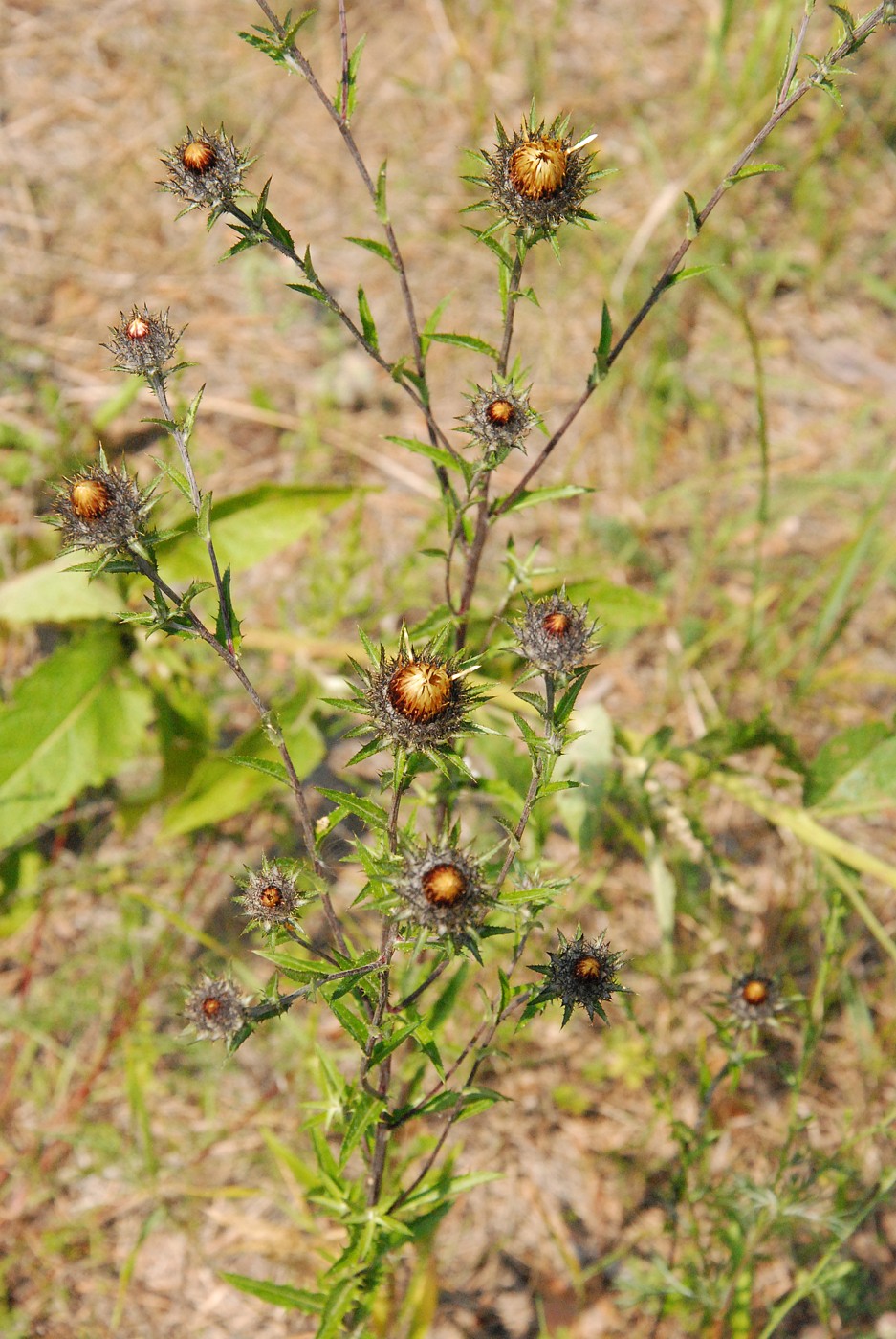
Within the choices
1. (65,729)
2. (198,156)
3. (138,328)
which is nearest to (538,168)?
(198,156)

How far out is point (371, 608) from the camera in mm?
3916

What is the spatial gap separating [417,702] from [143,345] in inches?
32.7

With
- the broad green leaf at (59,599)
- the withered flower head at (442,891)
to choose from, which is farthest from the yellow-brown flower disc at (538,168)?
the broad green leaf at (59,599)

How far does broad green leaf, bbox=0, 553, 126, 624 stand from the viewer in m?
3.25

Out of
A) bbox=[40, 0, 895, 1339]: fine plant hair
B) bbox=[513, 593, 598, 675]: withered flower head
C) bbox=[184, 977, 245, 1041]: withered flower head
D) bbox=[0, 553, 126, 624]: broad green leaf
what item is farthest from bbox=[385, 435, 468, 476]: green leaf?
bbox=[0, 553, 126, 624]: broad green leaf

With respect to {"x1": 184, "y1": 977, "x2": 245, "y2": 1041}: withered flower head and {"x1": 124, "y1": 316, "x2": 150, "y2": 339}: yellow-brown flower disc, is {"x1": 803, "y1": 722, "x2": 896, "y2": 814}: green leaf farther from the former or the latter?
{"x1": 124, "y1": 316, "x2": 150, "y2": 339}: yellow-brown flower disc

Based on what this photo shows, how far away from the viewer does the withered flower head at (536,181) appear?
1.84 m

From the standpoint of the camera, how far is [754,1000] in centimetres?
231

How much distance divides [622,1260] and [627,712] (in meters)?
1.80

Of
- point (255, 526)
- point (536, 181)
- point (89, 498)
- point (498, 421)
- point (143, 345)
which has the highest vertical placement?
point (255, 526)

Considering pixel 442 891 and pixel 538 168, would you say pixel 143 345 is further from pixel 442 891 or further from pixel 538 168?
pixel 442 891

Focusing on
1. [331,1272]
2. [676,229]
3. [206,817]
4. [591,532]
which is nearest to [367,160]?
[676,229]

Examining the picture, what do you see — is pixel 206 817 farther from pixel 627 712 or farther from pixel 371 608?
pixel 627 712

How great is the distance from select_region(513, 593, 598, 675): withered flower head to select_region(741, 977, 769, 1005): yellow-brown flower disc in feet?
3.23
